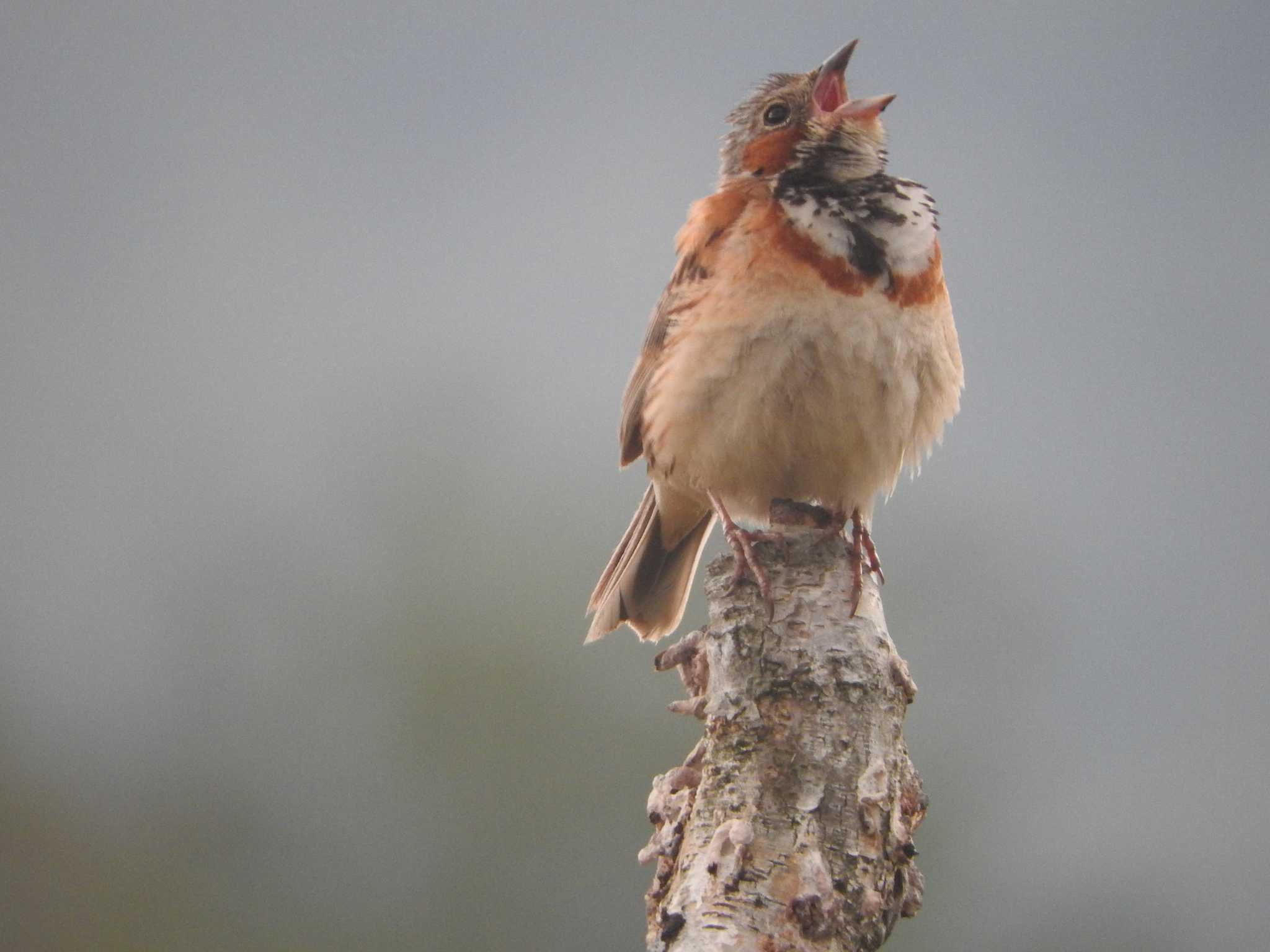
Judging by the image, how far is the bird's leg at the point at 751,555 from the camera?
3779 millimetres

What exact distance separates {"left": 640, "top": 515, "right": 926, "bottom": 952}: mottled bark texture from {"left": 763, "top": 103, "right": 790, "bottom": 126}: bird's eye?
2.04 metres

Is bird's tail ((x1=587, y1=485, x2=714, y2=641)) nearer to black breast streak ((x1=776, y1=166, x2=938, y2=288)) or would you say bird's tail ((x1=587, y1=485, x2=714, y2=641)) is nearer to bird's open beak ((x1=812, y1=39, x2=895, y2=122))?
black breast streak ((x1=776, y1=166, x2=938, y2=288))

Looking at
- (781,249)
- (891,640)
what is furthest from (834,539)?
(781,249)

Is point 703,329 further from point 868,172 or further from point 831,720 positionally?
point 831,720

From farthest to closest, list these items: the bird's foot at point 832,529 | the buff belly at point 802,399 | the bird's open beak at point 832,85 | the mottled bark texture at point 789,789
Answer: the bird's open beak at point 832,85
the buff belly at point 802,399
the bird's foot at point 832,529
the mottled bark texture at point 789,789

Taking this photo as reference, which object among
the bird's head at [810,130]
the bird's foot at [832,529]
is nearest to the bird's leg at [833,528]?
the bird's foot at [832,529]

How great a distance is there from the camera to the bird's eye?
5.21 meters

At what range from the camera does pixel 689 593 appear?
5.58m

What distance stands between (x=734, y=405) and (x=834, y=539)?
79 centimetres

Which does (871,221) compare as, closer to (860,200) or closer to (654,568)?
(860,200)

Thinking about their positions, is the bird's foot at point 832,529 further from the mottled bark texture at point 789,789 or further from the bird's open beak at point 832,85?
the bird's open beak at point 832,85

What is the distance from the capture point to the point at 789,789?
3.39m

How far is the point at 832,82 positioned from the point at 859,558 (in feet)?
6.73

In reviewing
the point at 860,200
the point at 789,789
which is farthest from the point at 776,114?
the point at 789,789
